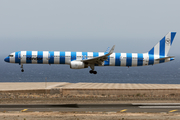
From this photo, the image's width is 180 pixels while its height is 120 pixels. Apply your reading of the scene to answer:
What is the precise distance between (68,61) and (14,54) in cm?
1096

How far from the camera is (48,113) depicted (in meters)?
27.3

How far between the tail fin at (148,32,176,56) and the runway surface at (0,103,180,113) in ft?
74.4

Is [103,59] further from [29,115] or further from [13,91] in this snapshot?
[29,115]

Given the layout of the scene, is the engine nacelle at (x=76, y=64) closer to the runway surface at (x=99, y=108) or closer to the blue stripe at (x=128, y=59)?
the blue stripe at (x=128, y=59)

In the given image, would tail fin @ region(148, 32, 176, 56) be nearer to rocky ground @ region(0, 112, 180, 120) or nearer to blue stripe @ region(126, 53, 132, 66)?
blue stripe @ region(126, 53, 132, 66)

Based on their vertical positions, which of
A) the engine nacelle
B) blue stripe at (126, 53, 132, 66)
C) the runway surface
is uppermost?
blue stripe at (126, 53, 132, 66)

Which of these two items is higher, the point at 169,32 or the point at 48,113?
the point at 169,32

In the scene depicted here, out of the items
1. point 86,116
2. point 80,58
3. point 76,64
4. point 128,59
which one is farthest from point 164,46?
point 86,116

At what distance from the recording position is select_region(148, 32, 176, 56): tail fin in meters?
54.5

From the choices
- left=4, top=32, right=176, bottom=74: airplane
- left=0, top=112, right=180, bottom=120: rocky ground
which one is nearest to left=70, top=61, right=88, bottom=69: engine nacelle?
left=4, top=32, right=176, bottom=74: airplane

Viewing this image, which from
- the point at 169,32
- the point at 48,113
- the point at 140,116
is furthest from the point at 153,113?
the point at 169,32

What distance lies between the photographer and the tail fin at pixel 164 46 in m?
54.5

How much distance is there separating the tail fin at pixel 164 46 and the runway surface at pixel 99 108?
22.7 meters

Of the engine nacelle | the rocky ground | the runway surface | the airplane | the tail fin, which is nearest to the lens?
the rocky ground
